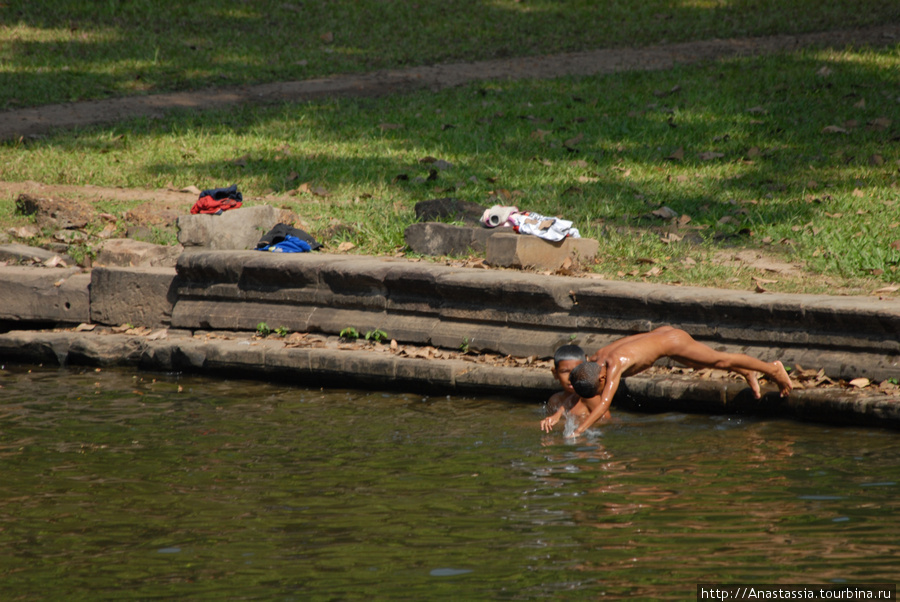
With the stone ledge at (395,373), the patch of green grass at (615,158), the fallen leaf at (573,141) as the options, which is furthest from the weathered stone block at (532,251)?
the fallen leaf at (573,141)

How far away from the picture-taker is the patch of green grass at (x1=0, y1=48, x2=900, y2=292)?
8.23 meters

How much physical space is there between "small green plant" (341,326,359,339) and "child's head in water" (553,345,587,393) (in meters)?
1.91

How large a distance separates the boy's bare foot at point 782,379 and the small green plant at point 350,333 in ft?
9.92

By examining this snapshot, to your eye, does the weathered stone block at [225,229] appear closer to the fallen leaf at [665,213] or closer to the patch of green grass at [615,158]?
the patch of green grass at [615,158]

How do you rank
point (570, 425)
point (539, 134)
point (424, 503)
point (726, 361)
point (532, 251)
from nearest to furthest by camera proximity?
point (424, 503)
point (570, 425)
point (726, 361)
point (532, 251)
point (539, 134)

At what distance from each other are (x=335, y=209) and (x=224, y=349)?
2.59 metres

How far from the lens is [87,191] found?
10.6 metres

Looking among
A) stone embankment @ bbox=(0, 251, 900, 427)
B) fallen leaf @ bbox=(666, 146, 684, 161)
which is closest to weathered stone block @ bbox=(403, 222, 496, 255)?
stone embankment @ bbox=(0, 251, 900, 427)

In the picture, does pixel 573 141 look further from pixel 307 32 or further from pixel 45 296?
pixel 307 32

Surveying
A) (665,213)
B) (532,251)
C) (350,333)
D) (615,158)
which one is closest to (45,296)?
(350,333)

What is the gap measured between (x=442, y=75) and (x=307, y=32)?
3551 mm

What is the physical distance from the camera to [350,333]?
7336 mm

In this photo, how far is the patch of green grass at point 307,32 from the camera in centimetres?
1520

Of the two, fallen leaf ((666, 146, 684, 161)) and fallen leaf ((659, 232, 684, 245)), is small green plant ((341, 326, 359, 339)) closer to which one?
fallen leaf ((659, 232, 684, 245))
